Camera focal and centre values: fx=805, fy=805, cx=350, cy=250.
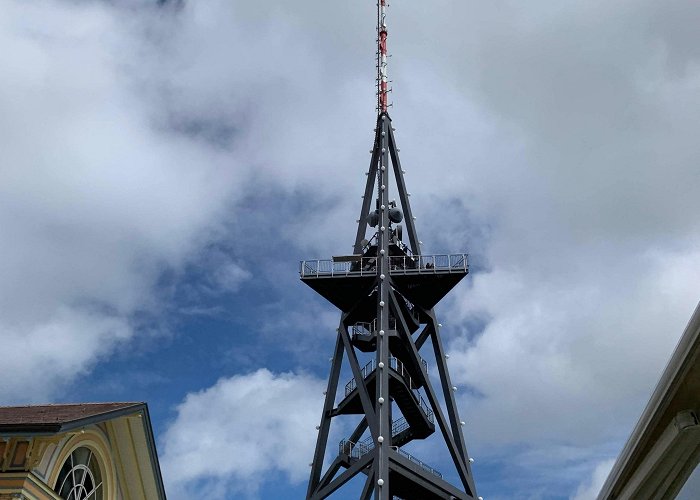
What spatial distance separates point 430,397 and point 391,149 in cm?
1565

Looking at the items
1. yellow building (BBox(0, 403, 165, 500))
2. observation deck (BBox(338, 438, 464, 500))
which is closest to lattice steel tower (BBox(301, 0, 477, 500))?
observation deck (BBox(338, 438, 464, 500))

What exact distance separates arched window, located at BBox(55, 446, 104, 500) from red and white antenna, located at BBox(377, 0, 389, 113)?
34.3 metres

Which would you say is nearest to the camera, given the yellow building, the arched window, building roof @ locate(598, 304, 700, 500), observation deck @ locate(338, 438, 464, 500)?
building roof @ locate(598, 304, 700, 500)

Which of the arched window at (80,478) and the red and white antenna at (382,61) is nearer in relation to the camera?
the arched window at (80,478)

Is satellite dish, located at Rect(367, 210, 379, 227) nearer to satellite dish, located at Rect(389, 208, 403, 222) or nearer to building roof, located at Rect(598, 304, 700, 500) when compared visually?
satellite dish, located at Rect(389, 208, 403, 222)

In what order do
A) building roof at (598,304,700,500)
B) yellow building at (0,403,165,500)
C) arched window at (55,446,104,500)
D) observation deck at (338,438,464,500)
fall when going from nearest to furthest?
building roof at (598,304,700,500), yellow building at (0,403,165,500), arched window at (55,446,104,500), observation deck at (338,438,464,500)

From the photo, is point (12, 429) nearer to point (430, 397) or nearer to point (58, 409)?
point (58, 409)

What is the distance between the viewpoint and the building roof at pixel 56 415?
51.4 feet

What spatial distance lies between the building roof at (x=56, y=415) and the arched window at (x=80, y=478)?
96 cm

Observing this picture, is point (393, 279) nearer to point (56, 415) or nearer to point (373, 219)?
point (373, 219)

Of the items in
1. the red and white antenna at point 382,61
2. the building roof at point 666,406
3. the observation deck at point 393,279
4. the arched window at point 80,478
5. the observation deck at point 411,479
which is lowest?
the building roof at point 666,406

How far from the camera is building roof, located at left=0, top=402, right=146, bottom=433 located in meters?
15.7

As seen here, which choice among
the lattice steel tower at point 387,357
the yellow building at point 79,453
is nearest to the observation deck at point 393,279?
the lattice steel tower at point 387,357

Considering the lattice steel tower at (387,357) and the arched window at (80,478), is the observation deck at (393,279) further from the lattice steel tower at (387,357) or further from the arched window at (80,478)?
the arched window at (80,478)
